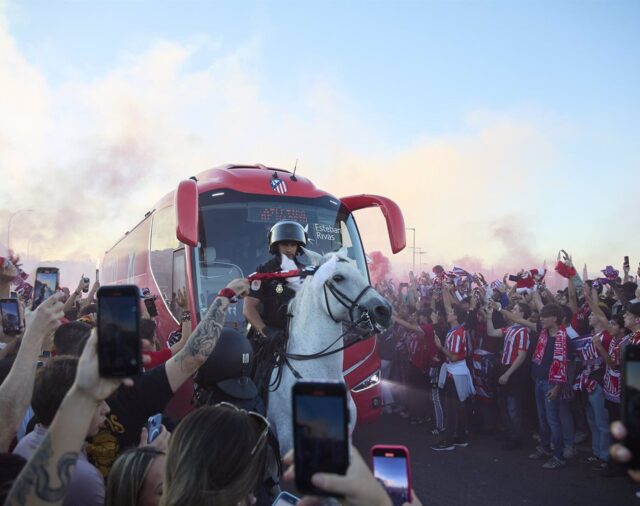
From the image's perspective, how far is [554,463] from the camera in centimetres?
672

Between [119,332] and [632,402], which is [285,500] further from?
[632,402]

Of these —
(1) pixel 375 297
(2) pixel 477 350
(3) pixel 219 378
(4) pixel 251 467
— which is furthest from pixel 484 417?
(4) pixel 251 467

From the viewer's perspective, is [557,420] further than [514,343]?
No

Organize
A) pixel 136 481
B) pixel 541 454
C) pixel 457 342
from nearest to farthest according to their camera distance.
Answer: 1. pixel 136 481
2. pixel 541 454
3. pixel 457 342

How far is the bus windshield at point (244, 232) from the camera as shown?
22.7ft

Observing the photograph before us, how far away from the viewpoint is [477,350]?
861 centimetres

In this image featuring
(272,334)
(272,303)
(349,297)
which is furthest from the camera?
(272,303)

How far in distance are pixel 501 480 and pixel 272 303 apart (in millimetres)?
3579

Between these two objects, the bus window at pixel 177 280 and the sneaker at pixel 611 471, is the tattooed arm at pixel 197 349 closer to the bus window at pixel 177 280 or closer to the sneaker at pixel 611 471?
the bus window at pixel 177 280

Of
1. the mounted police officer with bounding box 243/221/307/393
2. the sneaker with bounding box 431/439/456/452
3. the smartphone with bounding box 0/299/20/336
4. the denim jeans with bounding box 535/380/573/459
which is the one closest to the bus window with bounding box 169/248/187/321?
the mounted police officer with bounding box 243/221/307/393

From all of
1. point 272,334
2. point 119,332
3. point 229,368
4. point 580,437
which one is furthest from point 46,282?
point 580,437

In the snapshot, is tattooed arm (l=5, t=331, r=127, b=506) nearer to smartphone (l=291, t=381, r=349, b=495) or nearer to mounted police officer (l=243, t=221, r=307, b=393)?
smartphone (l=291, t=381, r=349, b=495)

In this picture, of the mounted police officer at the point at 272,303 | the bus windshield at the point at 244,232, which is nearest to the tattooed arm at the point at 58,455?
the mounted police officer at the point at 272,303

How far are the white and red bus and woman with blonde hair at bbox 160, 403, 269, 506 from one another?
4.48 meters
